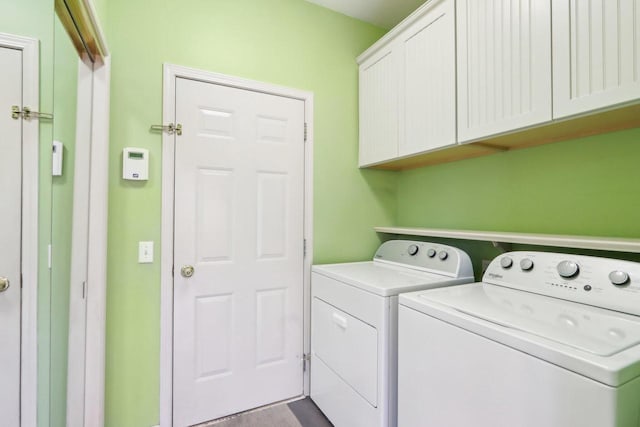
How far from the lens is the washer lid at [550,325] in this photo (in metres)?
0.73

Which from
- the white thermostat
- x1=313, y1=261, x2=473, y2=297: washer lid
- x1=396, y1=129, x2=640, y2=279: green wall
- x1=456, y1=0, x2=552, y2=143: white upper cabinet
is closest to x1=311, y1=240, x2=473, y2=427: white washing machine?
x1=313, y1=261, x2=473, y2=297: washer lid

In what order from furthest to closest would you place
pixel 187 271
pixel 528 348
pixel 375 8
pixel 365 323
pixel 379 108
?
pixel 375 8 → pixel 379 108 → pixel 187 271 → pixel 365 323 → pixel 528 348

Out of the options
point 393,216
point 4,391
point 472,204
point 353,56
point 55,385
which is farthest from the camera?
point 393,216

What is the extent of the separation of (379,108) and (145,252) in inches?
66.6

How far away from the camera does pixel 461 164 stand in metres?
1.95

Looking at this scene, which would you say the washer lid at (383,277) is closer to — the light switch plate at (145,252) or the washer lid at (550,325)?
the washer lid at (550,325)

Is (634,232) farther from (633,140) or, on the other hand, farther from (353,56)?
(353,56)

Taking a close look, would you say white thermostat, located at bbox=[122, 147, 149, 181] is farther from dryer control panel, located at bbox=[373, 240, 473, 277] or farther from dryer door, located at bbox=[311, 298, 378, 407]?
dryer control panel, located at bbox=[373, 240, 473, 277]

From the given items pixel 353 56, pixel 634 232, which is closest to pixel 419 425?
pixel 634 232

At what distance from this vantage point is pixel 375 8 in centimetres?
218

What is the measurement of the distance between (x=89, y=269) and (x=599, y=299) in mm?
2159

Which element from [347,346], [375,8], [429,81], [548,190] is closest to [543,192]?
[548,190]

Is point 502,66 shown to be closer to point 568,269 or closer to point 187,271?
point 568,269

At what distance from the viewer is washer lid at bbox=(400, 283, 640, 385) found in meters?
0.73
